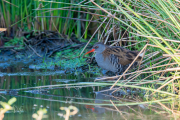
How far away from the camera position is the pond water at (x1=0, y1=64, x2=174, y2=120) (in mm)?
2576

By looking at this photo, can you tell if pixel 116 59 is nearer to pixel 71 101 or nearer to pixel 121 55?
pixel 121 55

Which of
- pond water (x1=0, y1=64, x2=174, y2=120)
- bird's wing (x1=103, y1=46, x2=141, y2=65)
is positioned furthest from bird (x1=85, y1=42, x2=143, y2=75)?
pond water (x1=0, y1=64, x2=174, y2=120)

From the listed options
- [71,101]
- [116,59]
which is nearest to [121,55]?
[116,59]

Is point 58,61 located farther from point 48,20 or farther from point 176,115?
point 176,115

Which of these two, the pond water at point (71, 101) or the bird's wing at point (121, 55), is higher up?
the bird's wing at point (121, 55)

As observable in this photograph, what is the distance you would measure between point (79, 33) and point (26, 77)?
286cm

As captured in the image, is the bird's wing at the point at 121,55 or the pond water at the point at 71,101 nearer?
the pond water at the point at 71,101

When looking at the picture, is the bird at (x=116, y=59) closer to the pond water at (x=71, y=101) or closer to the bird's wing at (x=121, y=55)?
the bird's wing at (x=121, y=55)

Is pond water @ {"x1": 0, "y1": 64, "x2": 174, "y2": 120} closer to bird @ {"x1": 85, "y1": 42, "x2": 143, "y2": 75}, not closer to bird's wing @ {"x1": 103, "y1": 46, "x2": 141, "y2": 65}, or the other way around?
bird @ {"x1": 85, "y1": 42, "x2": 143, "y2": 75}

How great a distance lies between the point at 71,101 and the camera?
307 centimetres

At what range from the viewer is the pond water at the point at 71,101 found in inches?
101

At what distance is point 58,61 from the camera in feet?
19.0

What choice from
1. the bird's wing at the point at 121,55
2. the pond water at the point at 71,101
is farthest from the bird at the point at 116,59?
the pond water at the point at 71,101

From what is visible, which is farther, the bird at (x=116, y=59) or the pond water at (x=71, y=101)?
the bird at (x=116, y=59)
